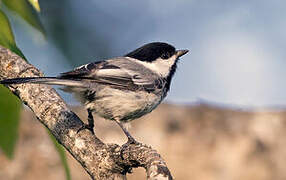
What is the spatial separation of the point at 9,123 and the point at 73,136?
417 mm

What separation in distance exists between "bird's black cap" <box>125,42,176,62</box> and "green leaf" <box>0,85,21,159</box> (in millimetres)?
1724

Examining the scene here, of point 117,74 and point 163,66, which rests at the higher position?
point 117,74

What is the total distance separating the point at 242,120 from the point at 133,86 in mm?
3577

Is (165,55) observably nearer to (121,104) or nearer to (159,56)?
(159,56)

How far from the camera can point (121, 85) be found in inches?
131

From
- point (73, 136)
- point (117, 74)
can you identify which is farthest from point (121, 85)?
point (73, 136)

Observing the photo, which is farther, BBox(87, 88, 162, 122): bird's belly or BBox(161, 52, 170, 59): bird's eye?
BBox(161, 52, 170, 59): bird's eye

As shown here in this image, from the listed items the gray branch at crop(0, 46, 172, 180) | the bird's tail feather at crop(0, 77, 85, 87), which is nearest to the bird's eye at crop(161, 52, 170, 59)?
the bird's tail feather at crop(0, 77, 85, 87)

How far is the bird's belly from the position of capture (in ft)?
10.5

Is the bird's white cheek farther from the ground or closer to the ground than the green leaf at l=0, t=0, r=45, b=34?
closer to the ground

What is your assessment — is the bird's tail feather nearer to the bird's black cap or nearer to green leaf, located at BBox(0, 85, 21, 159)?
green leaf, located at BBox(0, 85, 21, 159)

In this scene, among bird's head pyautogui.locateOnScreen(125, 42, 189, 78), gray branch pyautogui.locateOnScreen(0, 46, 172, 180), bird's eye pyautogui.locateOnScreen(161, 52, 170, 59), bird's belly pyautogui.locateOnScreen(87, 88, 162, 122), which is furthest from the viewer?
bird's eye pyautogui.locateOnScreen(161, 52, 170, 59)

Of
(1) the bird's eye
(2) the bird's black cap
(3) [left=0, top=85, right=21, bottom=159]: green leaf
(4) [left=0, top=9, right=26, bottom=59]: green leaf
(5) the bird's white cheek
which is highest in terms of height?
(4) [left=0, top=9, right=26, bottom=59]: green leaf

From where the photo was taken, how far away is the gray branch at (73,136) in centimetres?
221
